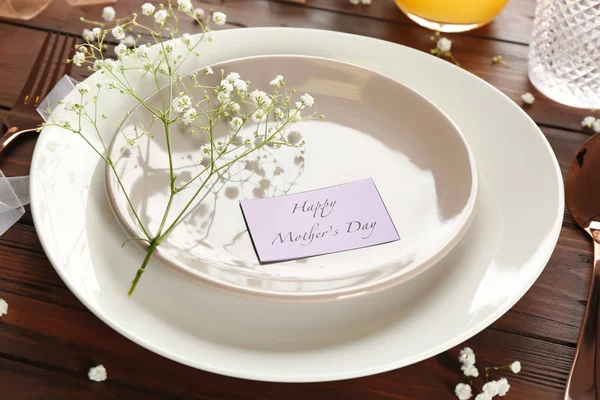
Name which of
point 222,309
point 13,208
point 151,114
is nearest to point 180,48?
point 151,114

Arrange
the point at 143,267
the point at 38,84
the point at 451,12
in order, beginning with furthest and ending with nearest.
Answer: the point at 451,12, the point at 38,84, the point at 143,267

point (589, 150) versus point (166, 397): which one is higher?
point (589, 150)

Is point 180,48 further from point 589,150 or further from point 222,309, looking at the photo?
point 589,150

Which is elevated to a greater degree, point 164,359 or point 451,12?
point 451,12

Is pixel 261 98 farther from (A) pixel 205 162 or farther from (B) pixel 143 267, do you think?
(B) pixel 143 267

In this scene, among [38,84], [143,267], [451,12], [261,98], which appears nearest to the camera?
[143,267]

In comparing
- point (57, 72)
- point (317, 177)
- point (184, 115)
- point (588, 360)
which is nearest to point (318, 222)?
point (317, 177)
